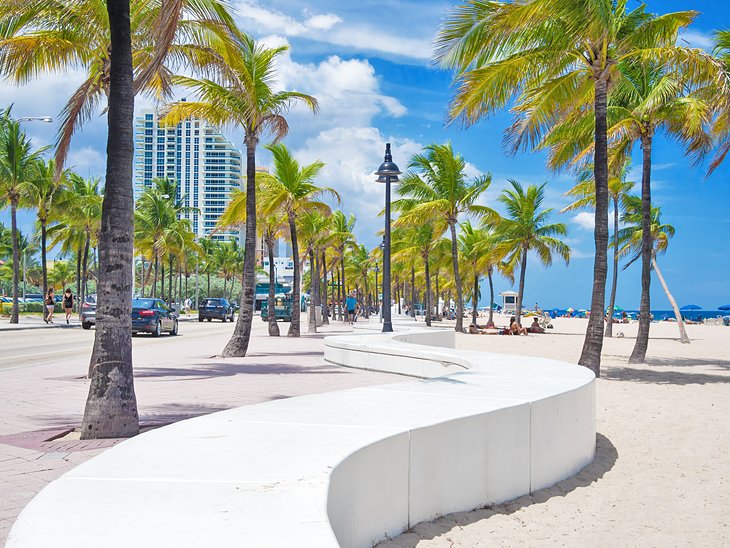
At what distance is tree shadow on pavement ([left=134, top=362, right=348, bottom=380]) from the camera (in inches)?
495

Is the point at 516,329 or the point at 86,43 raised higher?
the point at 86,43

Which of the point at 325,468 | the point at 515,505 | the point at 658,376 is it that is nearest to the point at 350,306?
the point at 658,376

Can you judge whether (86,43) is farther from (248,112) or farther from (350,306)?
(350,306)

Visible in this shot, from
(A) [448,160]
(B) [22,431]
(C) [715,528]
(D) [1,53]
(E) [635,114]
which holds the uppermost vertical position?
(A) [448,160]

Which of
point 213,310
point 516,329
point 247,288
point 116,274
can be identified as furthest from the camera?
point 213,310

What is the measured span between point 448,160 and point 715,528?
30.6m

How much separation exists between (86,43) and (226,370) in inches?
255

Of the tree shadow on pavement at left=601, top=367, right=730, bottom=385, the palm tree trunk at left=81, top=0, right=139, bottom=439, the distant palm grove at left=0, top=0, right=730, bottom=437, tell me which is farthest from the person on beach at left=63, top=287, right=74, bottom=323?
the palm tree trunk at left=81, top=0, right=139, bottom=439

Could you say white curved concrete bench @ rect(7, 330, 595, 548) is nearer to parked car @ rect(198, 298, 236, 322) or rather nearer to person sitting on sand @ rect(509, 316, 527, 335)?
person sitting on sand @ rect(509, 316, 527, 335)

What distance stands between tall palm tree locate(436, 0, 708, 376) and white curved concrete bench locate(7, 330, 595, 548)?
7169 millimetres

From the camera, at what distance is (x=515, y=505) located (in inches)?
210

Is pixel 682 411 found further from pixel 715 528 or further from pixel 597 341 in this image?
pixel 715 528

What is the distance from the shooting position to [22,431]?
22.9 ft

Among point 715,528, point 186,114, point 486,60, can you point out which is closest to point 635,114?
point 486,60
